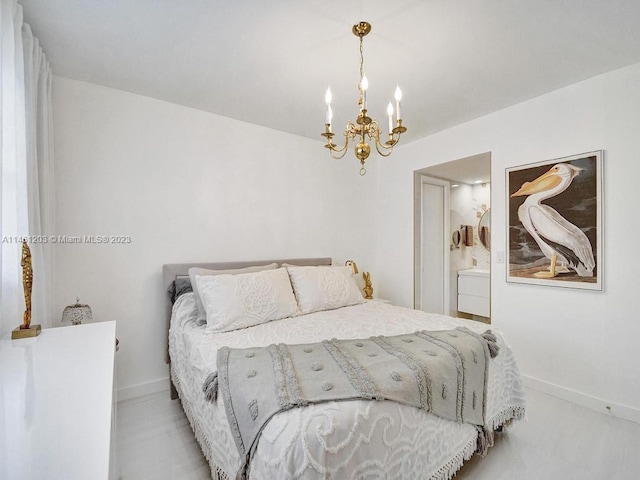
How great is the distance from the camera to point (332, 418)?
1.04 m

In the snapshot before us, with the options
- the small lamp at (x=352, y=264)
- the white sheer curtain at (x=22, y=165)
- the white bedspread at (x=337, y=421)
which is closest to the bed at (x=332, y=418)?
the white bedspread at (x=337, y=421)

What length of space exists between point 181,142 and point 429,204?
124 inches

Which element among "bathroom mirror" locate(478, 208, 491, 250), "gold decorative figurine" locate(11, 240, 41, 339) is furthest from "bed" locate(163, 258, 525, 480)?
"bathroom mirror" locate(478, 208, 491, 250)

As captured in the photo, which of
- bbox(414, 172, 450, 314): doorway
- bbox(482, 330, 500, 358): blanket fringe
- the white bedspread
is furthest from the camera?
bbox(414, 172, 450, 314): doorway

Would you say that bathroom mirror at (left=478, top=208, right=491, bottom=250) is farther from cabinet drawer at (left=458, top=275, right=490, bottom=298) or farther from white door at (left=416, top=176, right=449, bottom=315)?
white door at (left=416, top=176, right=449, bottom=315)

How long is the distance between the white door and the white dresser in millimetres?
3466

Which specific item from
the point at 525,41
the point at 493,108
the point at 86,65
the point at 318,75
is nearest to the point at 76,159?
the point at 86,65

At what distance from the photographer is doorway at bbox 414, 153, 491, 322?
3.77m

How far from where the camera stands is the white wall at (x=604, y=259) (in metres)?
2.14

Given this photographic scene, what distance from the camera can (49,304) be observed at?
1.93 meters

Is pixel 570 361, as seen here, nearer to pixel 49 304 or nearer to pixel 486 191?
pixel 486 191

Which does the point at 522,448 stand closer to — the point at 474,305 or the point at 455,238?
the point at 474,305

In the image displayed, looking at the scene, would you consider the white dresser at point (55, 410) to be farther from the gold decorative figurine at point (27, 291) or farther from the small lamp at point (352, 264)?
the small lamp at point (352, 264)

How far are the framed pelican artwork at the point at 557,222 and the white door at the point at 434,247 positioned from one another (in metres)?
1.27
